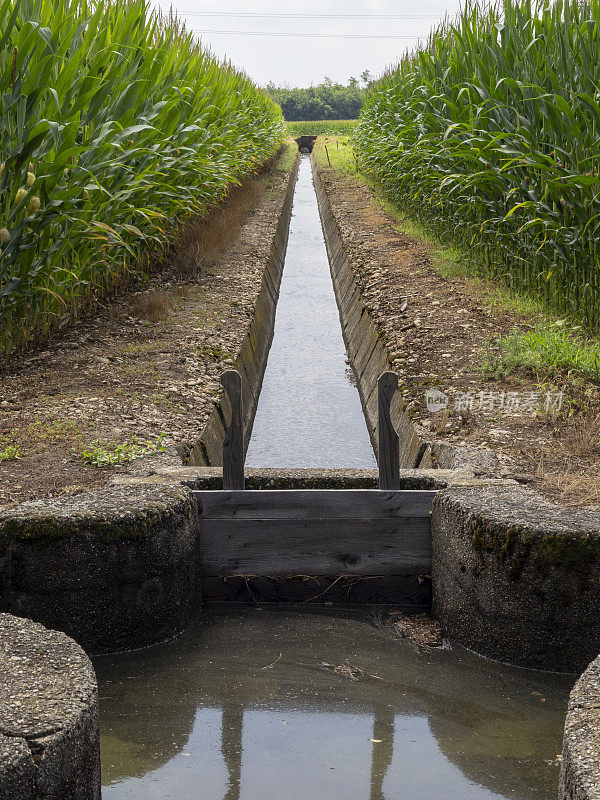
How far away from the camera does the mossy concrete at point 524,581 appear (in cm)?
334

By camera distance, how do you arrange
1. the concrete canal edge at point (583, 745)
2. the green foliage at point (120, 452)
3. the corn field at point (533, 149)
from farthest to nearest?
the corn field at point (533, 149)
the green foliage at point (120, 452)
the concrete canal edge at point (583, 745)

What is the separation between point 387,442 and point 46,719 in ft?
7.06

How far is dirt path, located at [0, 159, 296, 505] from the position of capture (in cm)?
463

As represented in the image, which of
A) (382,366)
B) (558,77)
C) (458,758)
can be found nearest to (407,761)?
(458,758)

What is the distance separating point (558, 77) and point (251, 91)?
1526 centimetres

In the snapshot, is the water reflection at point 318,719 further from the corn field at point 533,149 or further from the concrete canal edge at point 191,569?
the corn field at point 533,149

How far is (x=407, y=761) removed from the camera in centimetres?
297

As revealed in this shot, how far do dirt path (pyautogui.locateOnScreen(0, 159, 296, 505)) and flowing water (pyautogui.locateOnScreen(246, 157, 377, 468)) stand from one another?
0.80m

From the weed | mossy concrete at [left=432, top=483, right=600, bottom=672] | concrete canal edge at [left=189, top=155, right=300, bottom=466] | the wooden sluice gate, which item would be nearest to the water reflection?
mossy concrete at [left=432, top=483, right=600, bottom=672]

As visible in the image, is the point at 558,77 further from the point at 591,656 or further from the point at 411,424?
the point at 591,656

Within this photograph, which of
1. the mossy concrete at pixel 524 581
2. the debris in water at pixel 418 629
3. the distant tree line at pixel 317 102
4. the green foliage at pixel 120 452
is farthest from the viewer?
the distant tree line at pixel 317 102

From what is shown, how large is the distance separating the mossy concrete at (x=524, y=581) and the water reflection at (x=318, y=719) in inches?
4.3

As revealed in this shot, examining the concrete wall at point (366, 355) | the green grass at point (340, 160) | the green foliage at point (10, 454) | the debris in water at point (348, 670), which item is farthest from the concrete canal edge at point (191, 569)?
the green grass at point (340, 160)

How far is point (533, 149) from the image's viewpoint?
679cm
